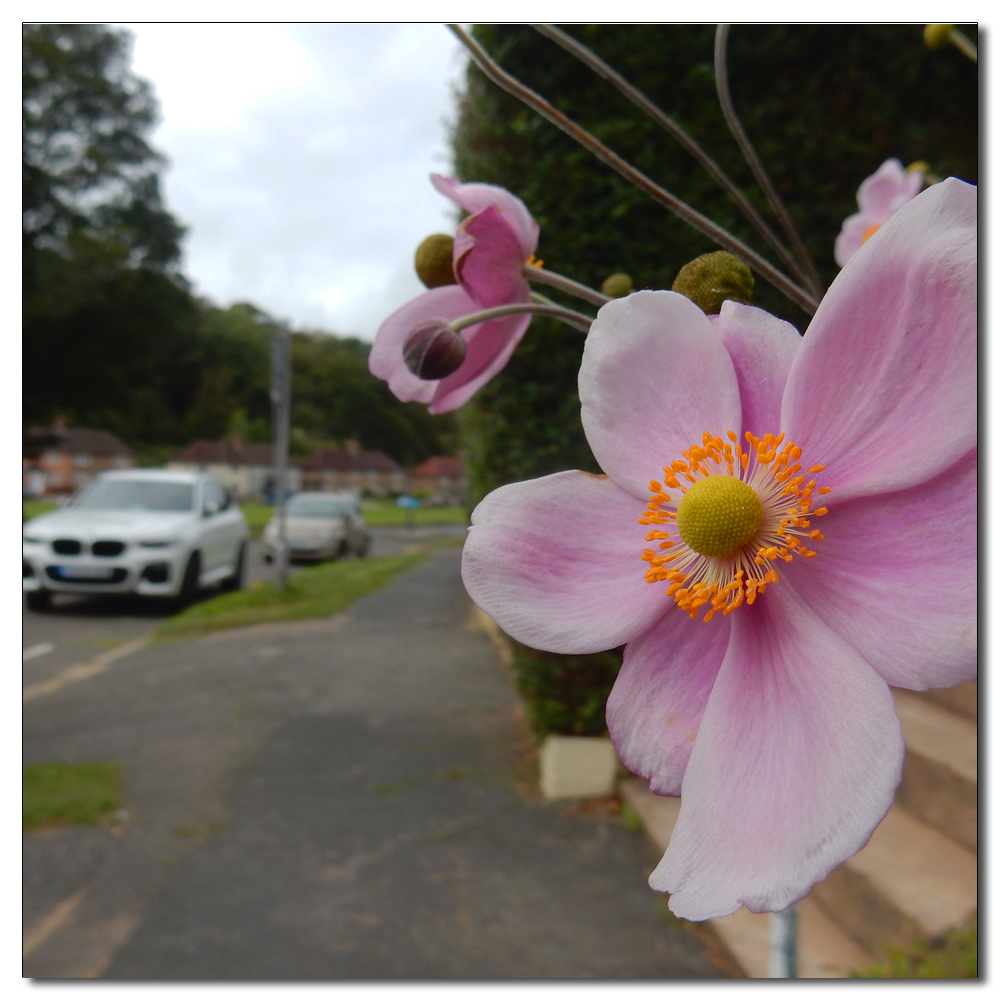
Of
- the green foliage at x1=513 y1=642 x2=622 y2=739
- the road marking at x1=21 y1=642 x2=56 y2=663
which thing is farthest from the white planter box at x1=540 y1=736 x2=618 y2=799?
the road marking at x1=21 y1=642 x2=56 y2=663

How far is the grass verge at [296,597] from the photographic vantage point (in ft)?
7.97

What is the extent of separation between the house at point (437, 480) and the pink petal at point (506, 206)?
4.41 feet

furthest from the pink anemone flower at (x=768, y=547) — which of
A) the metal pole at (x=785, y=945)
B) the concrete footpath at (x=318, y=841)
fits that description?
the concrete footpath at (x=318, y=841)

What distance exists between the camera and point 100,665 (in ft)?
7.81

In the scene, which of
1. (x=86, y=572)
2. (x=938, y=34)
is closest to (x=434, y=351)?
(x=938, y=34)

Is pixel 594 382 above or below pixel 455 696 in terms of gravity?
above

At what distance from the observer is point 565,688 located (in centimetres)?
227

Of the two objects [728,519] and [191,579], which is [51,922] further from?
[728,519]

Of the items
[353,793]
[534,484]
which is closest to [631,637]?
[534,484]

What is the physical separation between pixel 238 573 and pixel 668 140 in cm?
159

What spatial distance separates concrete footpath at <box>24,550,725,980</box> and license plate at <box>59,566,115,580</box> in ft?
1.96

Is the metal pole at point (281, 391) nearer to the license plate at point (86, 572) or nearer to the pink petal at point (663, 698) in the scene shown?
the license plate at point (86, 572)

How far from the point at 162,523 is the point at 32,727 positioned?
135 centimetres

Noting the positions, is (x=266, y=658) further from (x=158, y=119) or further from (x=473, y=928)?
(x=158, y=119)
